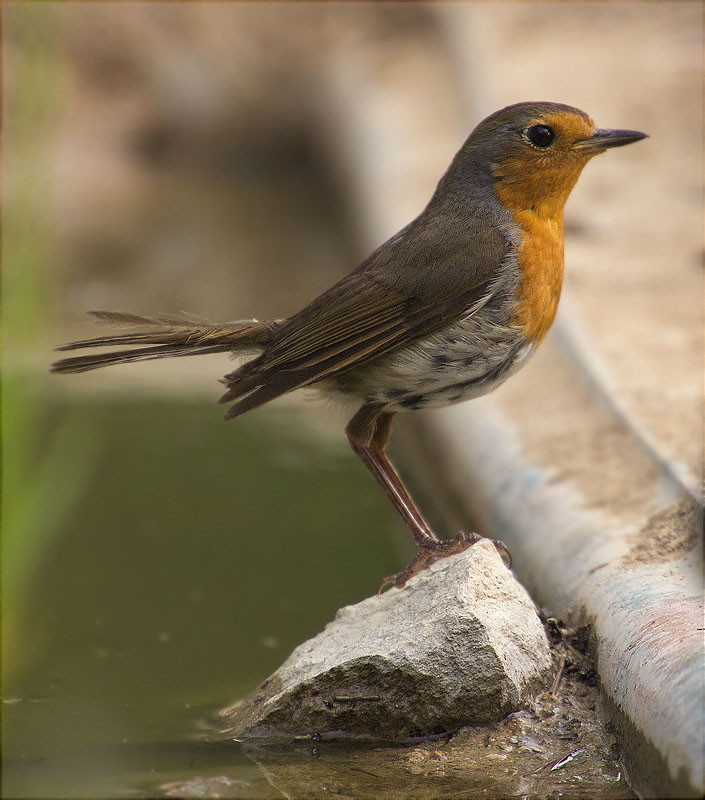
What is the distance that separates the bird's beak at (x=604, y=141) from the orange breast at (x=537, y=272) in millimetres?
240

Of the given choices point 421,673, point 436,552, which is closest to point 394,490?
point 436,552

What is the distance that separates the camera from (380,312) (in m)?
3.71

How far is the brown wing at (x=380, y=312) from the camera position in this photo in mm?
3666

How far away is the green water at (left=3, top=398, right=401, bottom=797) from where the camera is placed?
3107mm

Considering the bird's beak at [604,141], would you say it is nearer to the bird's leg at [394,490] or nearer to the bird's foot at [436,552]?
the bird's leg at [394,490]

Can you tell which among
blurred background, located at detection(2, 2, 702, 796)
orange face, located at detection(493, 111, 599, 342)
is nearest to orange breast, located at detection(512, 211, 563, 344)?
orange face, located at detection(493, 111, 599, 342)

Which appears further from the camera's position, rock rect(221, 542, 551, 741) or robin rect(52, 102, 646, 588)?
robin rect(52, 102, 646, 588)

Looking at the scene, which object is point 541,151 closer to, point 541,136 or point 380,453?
point 541,136

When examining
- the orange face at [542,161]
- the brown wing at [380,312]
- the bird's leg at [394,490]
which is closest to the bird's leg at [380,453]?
the bird's leg at [394,490]

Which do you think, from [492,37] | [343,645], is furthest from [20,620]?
A: [492,37]

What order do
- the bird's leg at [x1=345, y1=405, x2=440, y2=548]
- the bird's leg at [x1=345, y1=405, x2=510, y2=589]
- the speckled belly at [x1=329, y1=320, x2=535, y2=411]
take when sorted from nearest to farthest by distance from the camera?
the speckled belly at [x1=329, y1=320, x2=535, y2=411] → the bird's leg at [x1=345, y1=405, x2=510, y2=589] → the bird's leg at [x1=345, y1=405, x2=440, y2=548]

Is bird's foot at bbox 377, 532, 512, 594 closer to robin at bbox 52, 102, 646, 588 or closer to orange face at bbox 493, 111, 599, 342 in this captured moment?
robin at bbox 52, 102, 646, 588

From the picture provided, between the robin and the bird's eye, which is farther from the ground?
the bird's eye

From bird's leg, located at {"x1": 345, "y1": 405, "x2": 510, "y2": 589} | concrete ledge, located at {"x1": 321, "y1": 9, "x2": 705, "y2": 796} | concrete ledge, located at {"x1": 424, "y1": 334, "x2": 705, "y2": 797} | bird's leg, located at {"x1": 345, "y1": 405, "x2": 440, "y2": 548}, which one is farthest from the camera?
bird's leg, located at {"x1": 345, "y1": 405, "x2": 440, "y2": 548}
